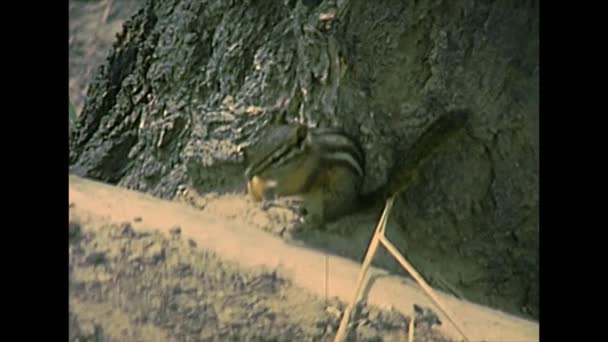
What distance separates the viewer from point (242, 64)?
1283 millimetres

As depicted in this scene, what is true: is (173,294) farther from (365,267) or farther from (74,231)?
(365,267)

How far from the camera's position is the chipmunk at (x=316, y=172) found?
1243mm

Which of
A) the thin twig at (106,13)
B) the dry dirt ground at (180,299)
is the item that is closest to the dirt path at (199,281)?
the dry dirt ground at (180,299)

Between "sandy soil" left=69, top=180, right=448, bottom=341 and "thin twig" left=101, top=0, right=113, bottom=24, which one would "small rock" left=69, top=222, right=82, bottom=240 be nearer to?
"sandy soil" left=69, top=180, right=448, bottom=341

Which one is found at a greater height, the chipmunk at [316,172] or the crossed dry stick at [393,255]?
the chipmunk at [316,172]

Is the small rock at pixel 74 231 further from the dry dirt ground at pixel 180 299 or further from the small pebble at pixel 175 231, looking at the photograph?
the small pebble at pixel 175 231

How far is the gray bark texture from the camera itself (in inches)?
50.3

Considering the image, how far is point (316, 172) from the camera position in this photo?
1.25 metres

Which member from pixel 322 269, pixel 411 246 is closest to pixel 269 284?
pixel 322 269

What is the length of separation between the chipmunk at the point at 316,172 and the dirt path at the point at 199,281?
0.06 meters

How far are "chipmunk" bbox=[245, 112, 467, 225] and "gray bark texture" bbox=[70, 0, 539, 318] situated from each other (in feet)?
0.06

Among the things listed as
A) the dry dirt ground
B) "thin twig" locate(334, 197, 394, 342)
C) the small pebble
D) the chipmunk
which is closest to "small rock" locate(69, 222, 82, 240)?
the dry dirt ground

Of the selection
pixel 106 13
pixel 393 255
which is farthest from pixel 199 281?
pixel 106 13
